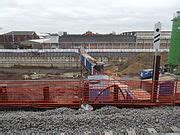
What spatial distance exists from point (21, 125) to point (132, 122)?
270 cm

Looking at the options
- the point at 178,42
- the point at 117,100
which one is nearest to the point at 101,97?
the point at 117,100

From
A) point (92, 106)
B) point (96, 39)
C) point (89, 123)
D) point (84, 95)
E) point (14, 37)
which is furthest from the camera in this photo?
point (14, 37)

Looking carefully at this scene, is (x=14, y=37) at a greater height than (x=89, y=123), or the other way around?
(x=14, y=37)

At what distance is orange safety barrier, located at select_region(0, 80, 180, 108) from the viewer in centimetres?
795

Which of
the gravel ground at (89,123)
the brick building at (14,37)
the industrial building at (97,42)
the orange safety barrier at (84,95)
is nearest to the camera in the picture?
the gravel ground at (89,123)

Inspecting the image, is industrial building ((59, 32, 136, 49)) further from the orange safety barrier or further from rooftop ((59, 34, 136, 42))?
the orange safety barrier

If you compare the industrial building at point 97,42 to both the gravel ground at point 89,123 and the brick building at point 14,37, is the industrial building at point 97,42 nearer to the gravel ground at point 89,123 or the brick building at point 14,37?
the brick building at point 14,37

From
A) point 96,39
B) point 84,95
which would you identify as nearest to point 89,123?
point 84,95

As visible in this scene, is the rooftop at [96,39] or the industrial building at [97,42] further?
the rooftop at [96,39]

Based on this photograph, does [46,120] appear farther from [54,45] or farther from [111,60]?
[54,45]

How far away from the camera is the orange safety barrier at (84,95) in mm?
7949

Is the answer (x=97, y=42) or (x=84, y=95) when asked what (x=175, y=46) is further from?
(x=97, y=42)

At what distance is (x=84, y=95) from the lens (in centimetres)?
816

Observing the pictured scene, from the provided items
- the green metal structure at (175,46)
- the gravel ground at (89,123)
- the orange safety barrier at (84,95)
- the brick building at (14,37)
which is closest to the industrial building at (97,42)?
the brick building at (14,37)
